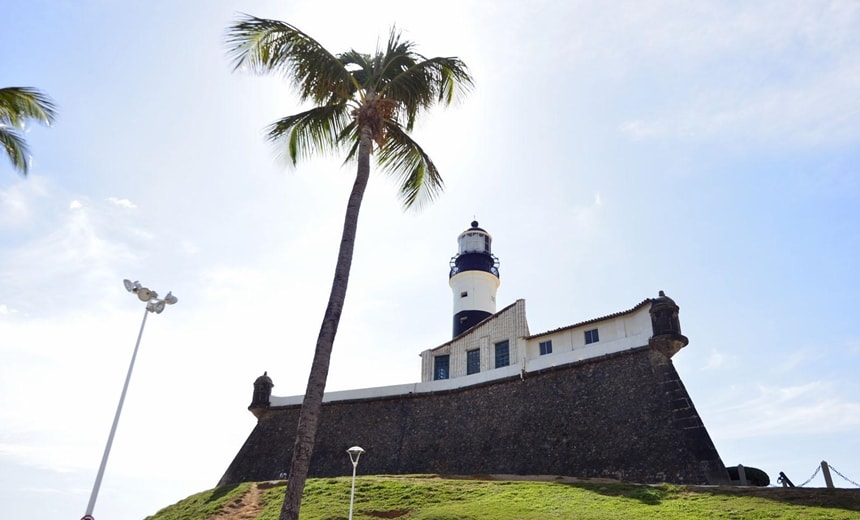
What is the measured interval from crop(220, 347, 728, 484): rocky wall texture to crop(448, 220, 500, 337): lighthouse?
8.11 meters

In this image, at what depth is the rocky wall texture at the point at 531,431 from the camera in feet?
70.9

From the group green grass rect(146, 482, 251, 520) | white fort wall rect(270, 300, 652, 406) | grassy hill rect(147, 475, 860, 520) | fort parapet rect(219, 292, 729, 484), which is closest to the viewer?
grassy hill rect(147, 475, 860, 520)

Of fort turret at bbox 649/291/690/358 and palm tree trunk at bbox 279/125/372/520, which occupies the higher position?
fort turret at bbox 649/291/690/358

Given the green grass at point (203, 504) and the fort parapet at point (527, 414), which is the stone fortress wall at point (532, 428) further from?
the green grass at point (203, 504)

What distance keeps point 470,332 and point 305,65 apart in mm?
20916

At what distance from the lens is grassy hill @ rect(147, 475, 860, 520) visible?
48.8ft

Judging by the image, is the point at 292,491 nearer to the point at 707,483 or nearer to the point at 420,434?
the point at 707,483

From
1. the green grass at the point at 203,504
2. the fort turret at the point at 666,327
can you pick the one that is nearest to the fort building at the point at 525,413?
the fort turret at the point at 666,327

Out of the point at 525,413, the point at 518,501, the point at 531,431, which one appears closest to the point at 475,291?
the point at 525,413

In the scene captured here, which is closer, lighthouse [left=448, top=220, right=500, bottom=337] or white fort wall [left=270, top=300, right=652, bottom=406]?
white fort wall [left=270, top=300, right=652, bottom=406]

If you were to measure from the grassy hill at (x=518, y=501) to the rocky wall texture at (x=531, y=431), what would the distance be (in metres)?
1.93

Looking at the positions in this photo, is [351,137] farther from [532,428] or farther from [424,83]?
[532,428]

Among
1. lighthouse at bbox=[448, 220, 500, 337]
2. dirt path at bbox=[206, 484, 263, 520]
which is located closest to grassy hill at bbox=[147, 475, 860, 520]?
dirt path at bbox=[206, 484, 263, 520]

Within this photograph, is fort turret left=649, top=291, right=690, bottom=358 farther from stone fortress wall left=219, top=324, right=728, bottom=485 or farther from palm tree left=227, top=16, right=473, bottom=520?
palm tree left=227, top=16, right=473, bottom=520
